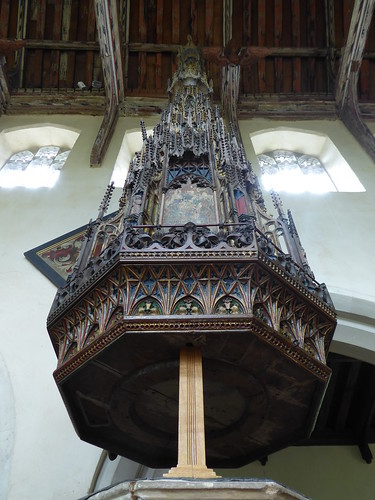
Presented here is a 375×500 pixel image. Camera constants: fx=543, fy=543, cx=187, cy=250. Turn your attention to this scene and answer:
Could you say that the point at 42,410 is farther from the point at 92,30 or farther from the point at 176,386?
the point at 92,30

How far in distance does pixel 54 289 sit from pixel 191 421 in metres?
3.92

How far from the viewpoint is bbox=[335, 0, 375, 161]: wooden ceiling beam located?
9492 mm

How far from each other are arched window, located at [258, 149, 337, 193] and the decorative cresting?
168 inches

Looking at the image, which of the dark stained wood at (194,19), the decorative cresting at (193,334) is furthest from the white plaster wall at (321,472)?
the dark stained wood at (194,19)

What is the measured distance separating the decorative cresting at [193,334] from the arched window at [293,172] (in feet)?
14.0

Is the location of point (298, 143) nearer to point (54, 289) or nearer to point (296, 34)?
point (296, 34)

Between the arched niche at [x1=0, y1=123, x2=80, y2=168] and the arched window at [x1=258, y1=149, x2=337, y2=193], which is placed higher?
the arched niche at [x1=0, y1=123, x2=80, y2=168]

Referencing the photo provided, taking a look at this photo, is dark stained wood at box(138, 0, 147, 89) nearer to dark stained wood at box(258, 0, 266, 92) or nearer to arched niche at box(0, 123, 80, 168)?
arched niche at box(0, 123, 80, 168)

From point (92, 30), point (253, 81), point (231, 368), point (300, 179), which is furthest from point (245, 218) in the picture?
point (92, 30)

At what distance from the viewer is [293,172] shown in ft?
31.7

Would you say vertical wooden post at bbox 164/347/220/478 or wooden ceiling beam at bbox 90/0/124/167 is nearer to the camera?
vertical wooden post at bbox 164/347/220/478

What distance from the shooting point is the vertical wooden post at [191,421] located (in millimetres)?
3170

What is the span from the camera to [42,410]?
5648 mm

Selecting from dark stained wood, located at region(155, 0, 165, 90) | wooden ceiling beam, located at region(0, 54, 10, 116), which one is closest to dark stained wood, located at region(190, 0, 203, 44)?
dark stained wood, located at region(155, 0, 165, 90)
